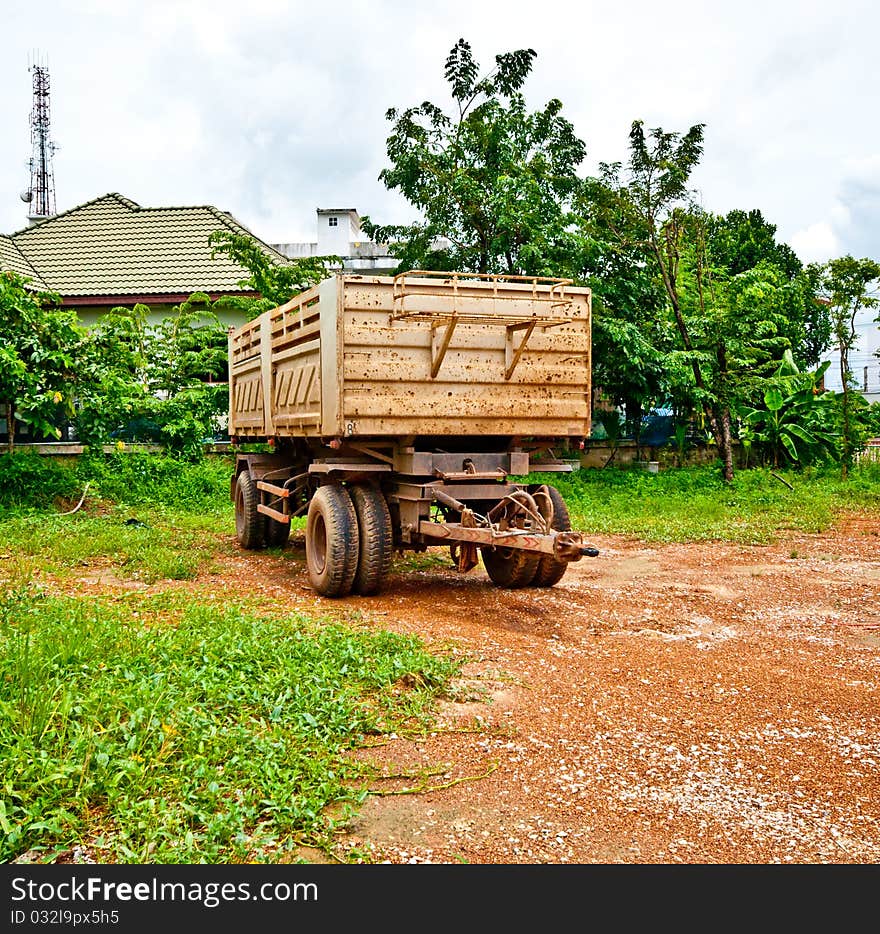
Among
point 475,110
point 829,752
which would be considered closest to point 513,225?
point 475,110

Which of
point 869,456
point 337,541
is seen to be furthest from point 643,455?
point 337,541

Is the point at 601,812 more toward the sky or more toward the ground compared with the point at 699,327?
more toward the ground

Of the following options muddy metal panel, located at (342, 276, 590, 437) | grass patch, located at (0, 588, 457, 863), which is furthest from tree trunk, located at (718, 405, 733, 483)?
grass patch, located at (0, 588, 457, 863)

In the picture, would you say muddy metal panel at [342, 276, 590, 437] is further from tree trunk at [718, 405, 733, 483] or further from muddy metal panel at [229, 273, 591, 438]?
tree trunk at [718, 405, 733, 483]

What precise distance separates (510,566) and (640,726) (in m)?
3.64

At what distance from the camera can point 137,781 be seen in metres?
3.70

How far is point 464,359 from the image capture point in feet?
25.8

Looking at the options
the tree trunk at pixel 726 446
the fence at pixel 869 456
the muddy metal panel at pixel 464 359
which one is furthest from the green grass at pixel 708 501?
the muddy metal panel at pixel 464 359

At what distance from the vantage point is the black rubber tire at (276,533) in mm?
11109

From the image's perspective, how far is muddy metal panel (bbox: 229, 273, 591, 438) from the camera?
24.7 feet

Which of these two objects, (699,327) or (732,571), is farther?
(699,327)

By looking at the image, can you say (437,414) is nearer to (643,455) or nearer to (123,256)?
(643,455)
